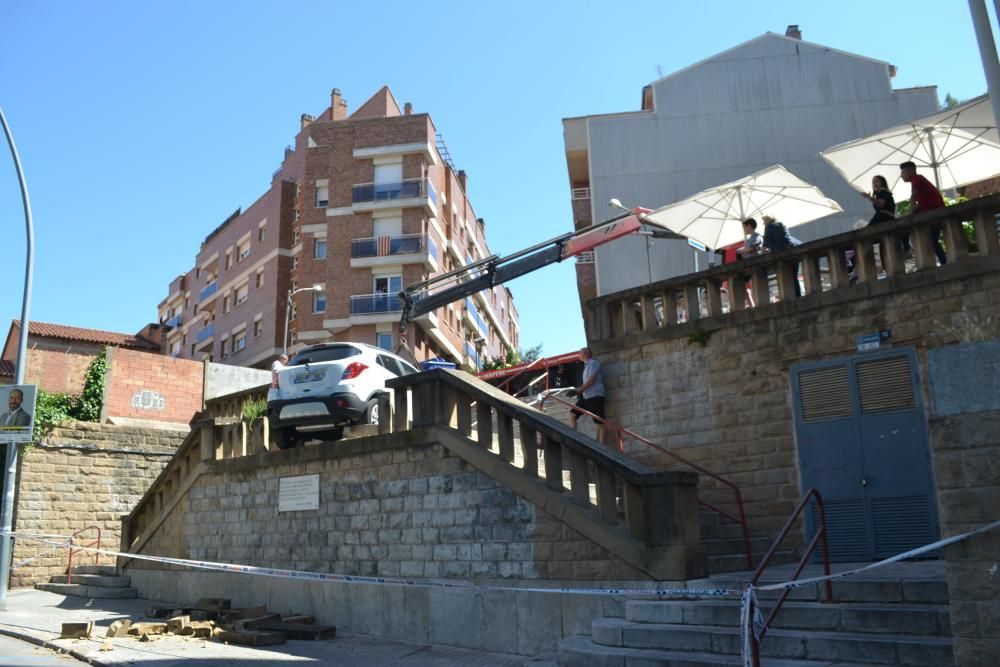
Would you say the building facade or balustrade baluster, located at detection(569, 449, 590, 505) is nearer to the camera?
balustrade baluster, located at detection(569, 449, 590, 505)

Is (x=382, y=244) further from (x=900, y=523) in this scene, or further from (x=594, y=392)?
(x=900, y=523)

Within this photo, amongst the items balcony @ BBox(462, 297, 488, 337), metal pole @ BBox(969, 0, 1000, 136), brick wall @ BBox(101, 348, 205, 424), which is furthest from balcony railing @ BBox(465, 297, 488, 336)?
metal pole @ BBox(969, 0, 1000, 136)

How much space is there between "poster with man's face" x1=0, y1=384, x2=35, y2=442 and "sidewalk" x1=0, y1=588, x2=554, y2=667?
263 centimetres

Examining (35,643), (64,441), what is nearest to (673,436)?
(35,643)

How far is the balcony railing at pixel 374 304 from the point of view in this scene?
41656 millimetres

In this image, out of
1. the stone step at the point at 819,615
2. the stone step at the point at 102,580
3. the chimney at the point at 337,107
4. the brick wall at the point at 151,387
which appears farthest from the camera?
the chimney at the point at 337,107

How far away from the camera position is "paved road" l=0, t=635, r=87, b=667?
8.69m

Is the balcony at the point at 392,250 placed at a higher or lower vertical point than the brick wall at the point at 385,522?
higher

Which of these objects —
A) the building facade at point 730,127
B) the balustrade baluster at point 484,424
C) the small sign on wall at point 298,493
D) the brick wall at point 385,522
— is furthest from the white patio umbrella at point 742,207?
the building facade at point 730,127

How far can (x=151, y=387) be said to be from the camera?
23.3 metres

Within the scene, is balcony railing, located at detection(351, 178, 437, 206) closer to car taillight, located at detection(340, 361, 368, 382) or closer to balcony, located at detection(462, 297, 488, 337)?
balcony, located at detection(462, 297, 488, 337)

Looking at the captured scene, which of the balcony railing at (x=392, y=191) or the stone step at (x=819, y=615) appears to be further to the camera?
the balcony railing at (x=392, y=191)

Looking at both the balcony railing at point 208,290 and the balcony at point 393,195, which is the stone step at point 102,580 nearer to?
the balcony at point 393,195

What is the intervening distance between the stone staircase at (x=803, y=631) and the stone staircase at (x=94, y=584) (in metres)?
10.8
